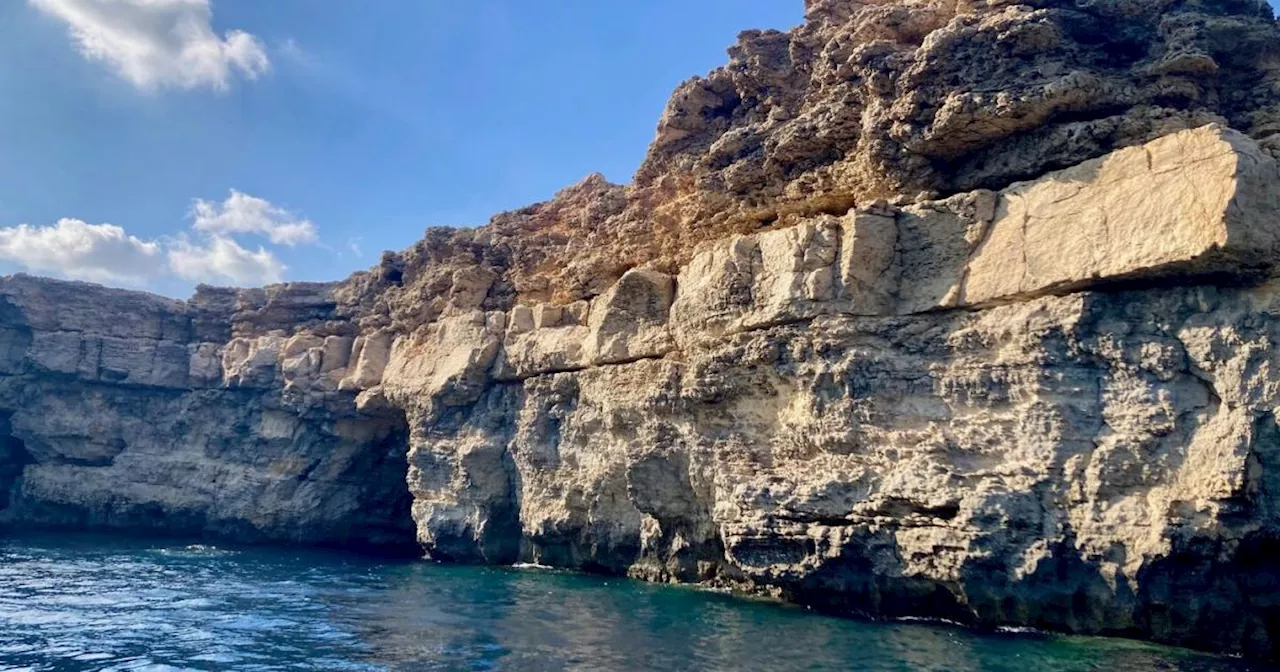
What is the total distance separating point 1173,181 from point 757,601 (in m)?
12.3

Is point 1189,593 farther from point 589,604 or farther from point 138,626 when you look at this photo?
point 138,626

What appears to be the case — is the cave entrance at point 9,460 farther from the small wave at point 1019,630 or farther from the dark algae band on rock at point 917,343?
the small wave at point 1019,630

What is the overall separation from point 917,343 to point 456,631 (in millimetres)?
11059

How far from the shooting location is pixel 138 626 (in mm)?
17531

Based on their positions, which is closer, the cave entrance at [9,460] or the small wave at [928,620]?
the small wave at [928,620]

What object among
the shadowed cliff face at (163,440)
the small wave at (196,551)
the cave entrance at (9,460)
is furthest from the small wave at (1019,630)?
the cave entrance at (9,460)

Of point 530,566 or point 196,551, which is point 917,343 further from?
point 196,551

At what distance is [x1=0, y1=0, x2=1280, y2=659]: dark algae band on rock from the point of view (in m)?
15.0

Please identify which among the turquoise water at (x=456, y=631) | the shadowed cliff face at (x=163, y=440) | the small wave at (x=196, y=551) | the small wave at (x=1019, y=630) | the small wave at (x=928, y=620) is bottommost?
A: the small wave at (x=196, y=551)

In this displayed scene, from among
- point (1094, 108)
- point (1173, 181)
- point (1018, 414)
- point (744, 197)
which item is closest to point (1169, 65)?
point (1094, 108)

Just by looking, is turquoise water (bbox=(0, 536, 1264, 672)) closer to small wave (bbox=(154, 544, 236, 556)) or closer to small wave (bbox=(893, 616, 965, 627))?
small wave (bbox=(893, 616, 965, 627))

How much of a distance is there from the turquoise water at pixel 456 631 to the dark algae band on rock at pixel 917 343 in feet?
4.93

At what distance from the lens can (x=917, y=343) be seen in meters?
18.7

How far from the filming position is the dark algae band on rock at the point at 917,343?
1500cm
